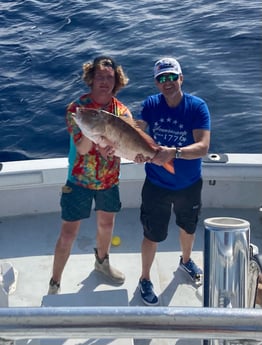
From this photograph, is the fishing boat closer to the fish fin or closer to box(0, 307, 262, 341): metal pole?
the fish fin

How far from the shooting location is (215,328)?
1481 mm

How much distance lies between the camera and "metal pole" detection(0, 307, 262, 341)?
4.84 ft

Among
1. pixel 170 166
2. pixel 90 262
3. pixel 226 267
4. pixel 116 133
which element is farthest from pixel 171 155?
pixel 226 267

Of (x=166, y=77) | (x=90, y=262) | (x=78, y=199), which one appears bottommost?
(x=90, y=262)

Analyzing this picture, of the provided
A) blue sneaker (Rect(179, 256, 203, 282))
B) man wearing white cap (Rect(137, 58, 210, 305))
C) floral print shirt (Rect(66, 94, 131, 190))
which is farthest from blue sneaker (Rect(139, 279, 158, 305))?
floral print shirt (Rect(66, 94, 131, 190))

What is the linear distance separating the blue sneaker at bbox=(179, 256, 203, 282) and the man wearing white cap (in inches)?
12.0

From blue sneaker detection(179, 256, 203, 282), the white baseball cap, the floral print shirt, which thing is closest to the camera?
the white baseball cap

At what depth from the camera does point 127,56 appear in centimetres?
962

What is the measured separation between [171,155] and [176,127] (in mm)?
206

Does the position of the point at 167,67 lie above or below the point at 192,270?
above

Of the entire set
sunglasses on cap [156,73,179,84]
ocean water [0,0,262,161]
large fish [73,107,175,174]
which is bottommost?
ocean water [0,0,262,161]

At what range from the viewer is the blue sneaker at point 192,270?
4.00 metres

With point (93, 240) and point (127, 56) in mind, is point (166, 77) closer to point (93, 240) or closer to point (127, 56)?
point (93, 240)

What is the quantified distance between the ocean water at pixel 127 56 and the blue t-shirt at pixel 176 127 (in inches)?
127
